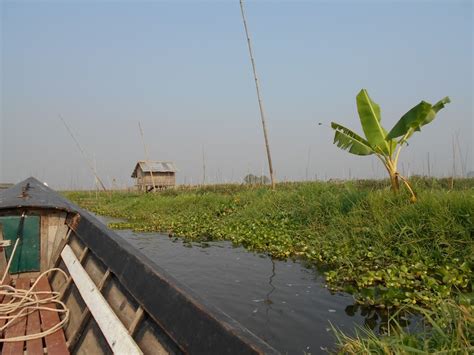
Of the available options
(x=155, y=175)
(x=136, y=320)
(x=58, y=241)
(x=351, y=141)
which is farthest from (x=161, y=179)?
(x=136, y=320)

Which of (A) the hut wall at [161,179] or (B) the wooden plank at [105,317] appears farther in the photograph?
(A) the hut wall at [161,179]

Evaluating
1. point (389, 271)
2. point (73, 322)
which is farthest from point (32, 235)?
point (389, 271)

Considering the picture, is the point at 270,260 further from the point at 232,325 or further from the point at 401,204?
the point at 232,325

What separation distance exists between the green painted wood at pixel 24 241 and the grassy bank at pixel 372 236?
3700mm

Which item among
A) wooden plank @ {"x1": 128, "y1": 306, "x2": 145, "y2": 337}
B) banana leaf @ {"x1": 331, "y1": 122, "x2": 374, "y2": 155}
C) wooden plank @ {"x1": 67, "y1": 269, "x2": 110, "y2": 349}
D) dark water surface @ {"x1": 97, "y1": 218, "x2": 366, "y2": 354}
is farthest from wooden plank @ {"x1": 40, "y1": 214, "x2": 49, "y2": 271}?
banana leaf @ {"x1": 331, "y1": 122, "x2": 374, "y2": 155}

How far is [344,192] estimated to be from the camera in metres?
7.88

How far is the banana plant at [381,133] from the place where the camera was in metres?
6.34

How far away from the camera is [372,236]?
5.99 metres

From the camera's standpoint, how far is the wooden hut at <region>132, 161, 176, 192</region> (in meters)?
25.0

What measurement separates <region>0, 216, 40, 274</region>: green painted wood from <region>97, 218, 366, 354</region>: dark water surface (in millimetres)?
1617

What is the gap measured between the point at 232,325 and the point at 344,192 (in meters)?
6.99

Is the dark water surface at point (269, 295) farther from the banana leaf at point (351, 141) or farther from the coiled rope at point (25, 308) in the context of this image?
the banana leaf at point (351, 141)

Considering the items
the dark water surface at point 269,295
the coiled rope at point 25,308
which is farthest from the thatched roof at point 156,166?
the coiled rope at point 25,308

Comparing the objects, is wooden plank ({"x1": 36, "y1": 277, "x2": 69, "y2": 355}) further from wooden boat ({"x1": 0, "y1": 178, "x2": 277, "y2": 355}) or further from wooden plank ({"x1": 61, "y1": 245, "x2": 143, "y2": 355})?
wooden plank ({"x1": 61, "y1": 245, "x2": 143, "y2": 355})
